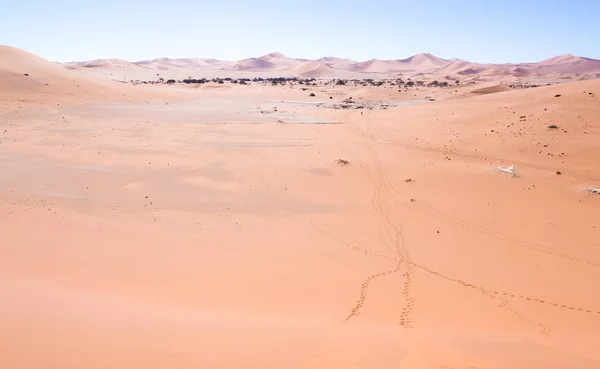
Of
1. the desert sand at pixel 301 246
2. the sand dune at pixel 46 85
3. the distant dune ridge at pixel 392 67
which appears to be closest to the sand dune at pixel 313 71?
the distant dune ridge at pixel 392 67

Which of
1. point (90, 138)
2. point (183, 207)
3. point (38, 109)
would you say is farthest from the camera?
point (38, 109)

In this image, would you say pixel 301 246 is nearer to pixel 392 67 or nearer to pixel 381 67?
pixel 381 67

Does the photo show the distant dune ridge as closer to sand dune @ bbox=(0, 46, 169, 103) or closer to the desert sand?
sand dune @ bbox=(0, 46, 169, 103)

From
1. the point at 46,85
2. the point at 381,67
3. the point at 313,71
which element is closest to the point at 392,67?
the point at 381,67

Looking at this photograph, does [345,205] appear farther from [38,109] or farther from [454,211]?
[38,109]

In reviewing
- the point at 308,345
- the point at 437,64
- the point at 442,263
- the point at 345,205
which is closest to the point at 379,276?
the point at 442,263

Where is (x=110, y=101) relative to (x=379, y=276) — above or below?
above

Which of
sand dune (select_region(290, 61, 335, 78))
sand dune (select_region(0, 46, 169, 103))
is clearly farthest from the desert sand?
sand dune (select_region(290, 61, 335, 78))
